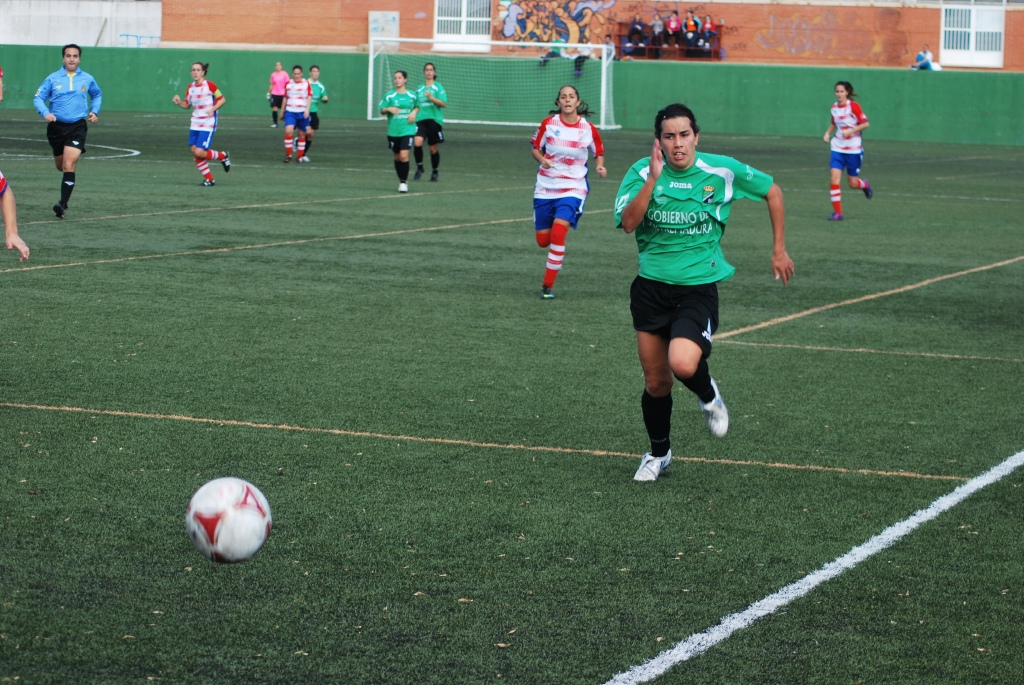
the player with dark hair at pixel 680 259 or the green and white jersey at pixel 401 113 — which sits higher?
the green and white jersey at pixel 401 113

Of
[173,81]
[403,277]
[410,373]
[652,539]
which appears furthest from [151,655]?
[173,81]

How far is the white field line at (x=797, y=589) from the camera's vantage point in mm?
4684

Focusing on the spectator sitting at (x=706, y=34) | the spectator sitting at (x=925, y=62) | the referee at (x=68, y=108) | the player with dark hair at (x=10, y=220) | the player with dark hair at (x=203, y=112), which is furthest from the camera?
the spectator sitting at (x=706, y=34)

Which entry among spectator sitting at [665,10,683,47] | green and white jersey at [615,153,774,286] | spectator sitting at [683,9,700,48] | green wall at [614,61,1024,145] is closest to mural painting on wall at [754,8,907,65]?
spectator sitting at [683,9,700,48]

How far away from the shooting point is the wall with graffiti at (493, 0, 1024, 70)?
5400 cm

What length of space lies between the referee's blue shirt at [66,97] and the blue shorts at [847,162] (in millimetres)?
10635

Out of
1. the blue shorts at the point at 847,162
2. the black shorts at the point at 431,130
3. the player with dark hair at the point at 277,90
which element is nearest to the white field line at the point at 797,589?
the blue shorts at the point at 847,162

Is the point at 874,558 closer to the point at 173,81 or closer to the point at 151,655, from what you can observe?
the point at 151,655

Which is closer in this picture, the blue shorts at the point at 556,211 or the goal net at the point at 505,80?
the blue shorts at the point at 556,211

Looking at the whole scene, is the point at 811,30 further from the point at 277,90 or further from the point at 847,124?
the point at 847,124

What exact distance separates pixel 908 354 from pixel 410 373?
3.86 meters

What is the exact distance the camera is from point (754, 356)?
1058cm

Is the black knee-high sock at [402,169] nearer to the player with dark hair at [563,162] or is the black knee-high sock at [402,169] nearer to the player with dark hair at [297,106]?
the player with dark hair at [297,106]

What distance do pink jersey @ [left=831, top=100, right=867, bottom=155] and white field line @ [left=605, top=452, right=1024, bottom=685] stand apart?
1462 cm
